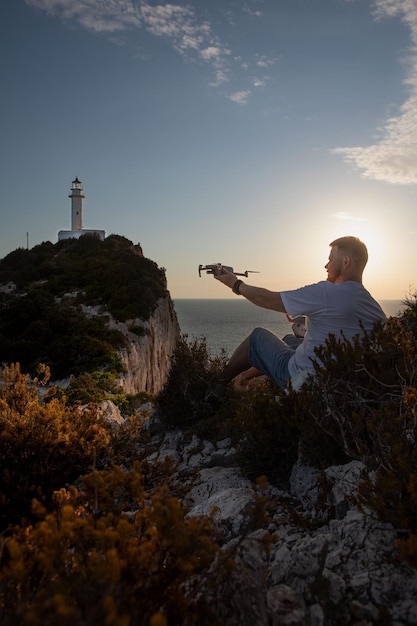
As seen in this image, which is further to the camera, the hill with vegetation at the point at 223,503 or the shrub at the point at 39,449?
the shrub at the point at 39,449

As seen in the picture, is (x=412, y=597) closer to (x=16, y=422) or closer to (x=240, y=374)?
(x=16, y=422)

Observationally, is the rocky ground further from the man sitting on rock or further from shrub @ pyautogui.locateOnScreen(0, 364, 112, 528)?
shrub @ pyautogui.locateOnScreen(0, 364, 112, 528)

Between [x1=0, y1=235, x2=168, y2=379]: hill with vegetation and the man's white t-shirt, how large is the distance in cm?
1104

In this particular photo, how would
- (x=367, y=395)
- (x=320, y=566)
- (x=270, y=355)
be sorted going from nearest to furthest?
(x=320, y=566)
(x=367, y=395)
(x=270, y=355)

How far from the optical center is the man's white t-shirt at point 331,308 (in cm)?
430

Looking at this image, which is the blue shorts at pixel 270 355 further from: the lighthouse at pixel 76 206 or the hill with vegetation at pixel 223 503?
the lighthouse at pixel 76 206

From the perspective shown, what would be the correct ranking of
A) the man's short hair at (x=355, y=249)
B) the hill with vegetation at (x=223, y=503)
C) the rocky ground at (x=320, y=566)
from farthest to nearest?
the man's short hair at (x=355, y=249) < the rocky ground at (x=320, y=566) < the hill with vegetation at (x=223, y=503)

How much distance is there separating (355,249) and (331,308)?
612 millimetres

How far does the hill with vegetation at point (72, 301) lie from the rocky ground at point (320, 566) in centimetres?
1210

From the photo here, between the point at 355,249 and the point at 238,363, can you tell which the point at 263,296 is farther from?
the point at 238,363

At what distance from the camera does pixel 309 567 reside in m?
2.27

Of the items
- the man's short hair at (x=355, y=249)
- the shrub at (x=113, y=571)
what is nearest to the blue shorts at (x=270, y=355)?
the man's short hair at (x=355, y=249)

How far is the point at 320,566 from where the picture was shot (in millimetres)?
2156

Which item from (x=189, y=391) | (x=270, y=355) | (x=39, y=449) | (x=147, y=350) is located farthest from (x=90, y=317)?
(x=39, y=449)
